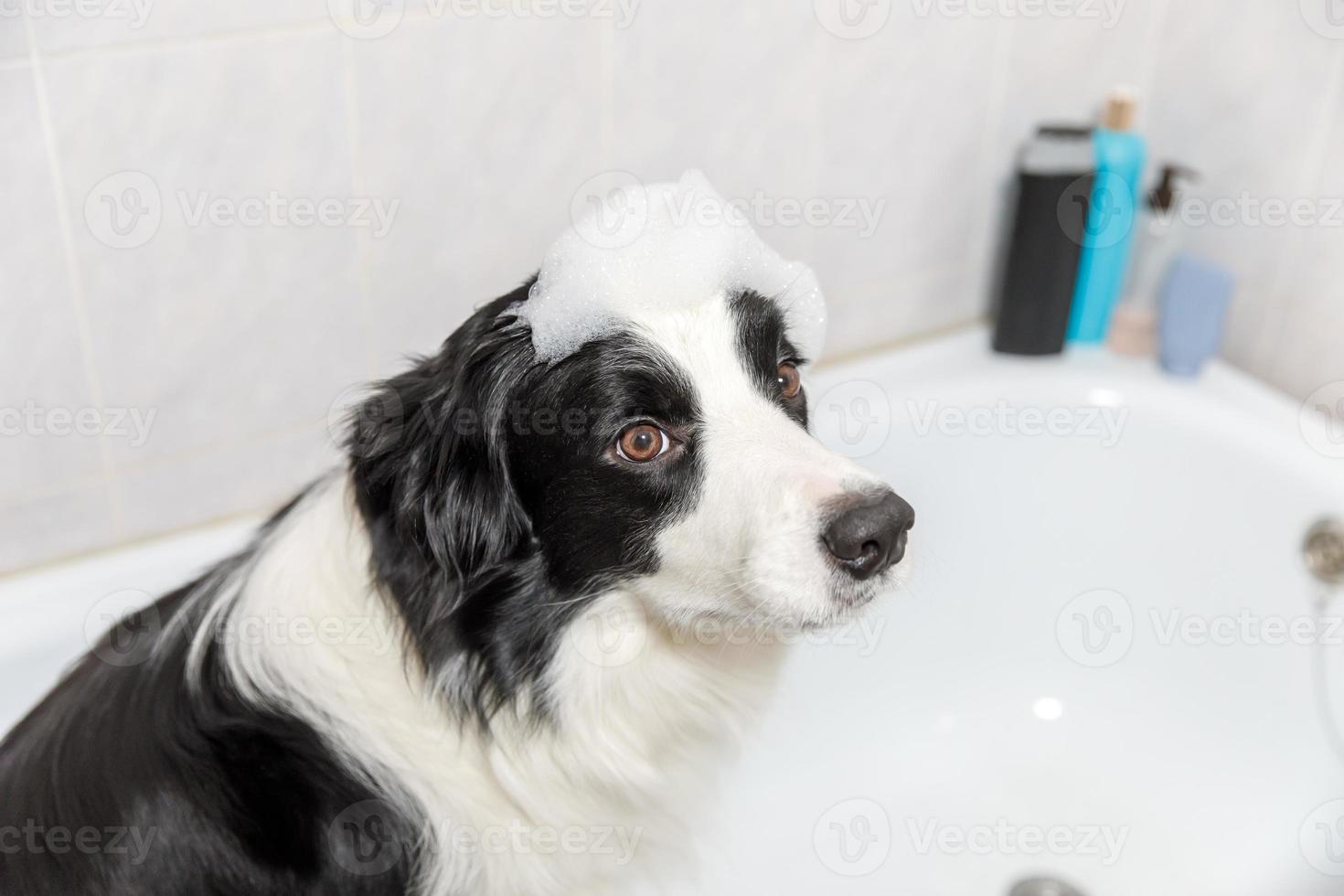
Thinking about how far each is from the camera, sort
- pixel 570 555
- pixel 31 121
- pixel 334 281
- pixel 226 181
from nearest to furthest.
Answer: pixel 570 555, pixel 31 121, pixel 226 181, pixel 334 281

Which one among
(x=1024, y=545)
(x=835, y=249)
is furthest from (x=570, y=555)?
(x=1024, y=545)

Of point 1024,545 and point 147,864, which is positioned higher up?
point 147,864

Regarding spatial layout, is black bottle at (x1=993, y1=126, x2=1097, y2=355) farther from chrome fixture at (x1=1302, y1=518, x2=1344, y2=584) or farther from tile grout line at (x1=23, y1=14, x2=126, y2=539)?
tile grout line at (x1=23, y1=14, x2=126, y2=539)

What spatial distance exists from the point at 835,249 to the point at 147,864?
1510 mm

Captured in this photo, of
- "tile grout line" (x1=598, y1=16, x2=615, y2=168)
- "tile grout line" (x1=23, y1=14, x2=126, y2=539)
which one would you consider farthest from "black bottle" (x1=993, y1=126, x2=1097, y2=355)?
"tile grout line" (x1=23, y1=14, x2=126, y2=539)

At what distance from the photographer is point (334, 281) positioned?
1826mm

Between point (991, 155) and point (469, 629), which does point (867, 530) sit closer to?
point (469, 629)

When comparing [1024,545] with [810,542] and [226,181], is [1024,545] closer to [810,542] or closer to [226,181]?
[810,542]

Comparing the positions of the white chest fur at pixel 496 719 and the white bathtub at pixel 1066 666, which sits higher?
the white chest fur at pixel 496 719

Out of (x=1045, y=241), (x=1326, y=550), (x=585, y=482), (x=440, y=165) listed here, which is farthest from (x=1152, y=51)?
(x=585, y=482)

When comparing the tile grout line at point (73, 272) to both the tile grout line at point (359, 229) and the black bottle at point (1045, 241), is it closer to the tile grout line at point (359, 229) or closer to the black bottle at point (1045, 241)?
the tile grout line at point (359, 229)

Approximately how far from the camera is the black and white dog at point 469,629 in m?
1.25

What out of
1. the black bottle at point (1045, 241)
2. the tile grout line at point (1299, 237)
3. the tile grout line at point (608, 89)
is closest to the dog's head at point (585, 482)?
the tile grout line at point (608, 89)

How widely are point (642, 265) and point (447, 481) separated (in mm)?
302
